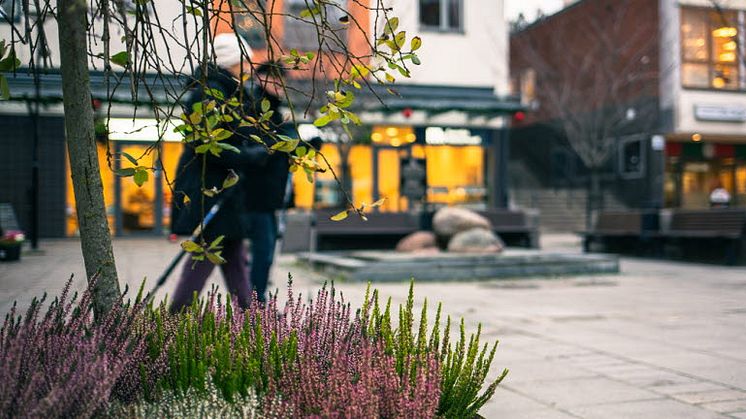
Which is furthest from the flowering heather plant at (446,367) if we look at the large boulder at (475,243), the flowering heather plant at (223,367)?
the large boulder at (475,243)

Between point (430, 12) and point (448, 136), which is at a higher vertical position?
point (430, 12)

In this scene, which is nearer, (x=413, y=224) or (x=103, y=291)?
(x=103, y=291)

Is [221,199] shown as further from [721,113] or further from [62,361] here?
[721,113]

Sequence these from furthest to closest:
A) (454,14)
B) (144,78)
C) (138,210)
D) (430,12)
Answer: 1. (454,14)
2. (430,12)
3. (138,210)
4. (144,78)

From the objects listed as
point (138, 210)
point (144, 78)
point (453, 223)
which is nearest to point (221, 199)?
point (144, 78)

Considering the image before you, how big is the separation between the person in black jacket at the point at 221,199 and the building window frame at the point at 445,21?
1680cm

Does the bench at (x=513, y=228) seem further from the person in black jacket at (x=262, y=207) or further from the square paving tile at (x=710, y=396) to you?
the square paving tile at (x=710, y=396)

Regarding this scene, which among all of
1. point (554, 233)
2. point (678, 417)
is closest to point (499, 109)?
point (554, 233)

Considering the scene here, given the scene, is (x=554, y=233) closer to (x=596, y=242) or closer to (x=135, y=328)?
(x=596, y=242)

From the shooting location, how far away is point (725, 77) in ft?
87.4

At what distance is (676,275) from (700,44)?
60.3ft

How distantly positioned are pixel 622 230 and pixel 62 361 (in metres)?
15.0

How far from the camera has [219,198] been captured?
4586 mm

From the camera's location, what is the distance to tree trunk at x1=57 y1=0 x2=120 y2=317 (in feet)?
8.09
